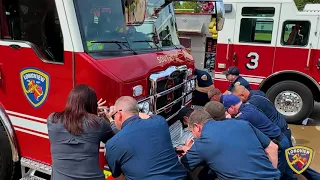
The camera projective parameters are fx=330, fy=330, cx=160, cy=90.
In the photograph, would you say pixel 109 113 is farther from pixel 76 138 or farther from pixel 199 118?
pixel 199 118

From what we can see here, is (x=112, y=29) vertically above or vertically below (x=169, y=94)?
above

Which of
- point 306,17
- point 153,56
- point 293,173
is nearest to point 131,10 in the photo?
point 153,56

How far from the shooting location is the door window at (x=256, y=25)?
6816 millimetres

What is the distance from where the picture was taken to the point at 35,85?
304cm

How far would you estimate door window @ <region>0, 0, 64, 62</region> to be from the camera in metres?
2.96

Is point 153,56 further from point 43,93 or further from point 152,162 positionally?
point 152,162

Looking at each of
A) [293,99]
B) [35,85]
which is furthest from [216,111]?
[293,99]

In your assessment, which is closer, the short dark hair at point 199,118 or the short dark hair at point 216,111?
the short dark hair at point 199,118

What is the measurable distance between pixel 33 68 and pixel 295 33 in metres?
5.43

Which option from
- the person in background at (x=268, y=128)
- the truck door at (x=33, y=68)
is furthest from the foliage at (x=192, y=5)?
the truck door at (x=33, y=68)

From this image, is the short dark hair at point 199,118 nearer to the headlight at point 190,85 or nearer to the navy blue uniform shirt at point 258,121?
the navy blue uniform shirt at point 258,121

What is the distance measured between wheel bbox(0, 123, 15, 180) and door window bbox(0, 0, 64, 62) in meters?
0.97

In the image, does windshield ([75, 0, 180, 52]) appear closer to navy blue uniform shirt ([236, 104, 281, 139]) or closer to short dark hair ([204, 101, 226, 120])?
short dark hair ([204, 101, 226, 120])

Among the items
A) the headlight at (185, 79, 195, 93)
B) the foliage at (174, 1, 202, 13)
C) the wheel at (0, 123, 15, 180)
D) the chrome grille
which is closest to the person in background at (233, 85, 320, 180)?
the headlight at (185, 79, 195, 93)
